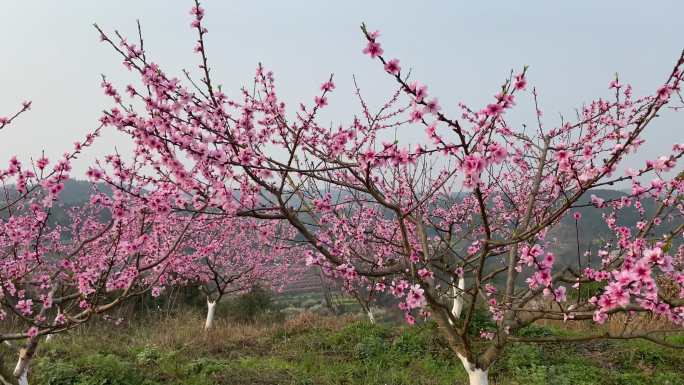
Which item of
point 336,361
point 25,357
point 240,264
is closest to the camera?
point 25,357

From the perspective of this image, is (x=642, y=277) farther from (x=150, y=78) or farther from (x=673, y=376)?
(x=673, y=376)

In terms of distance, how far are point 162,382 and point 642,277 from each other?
634 cm

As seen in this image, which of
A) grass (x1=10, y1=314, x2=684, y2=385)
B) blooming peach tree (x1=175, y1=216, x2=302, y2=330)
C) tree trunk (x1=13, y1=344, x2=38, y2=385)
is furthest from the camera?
blooming peach tree (x1=175, y1=216, x2=302, y2=330)

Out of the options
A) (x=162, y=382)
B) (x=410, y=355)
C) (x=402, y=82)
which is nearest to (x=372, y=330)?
(x=410, y=355)

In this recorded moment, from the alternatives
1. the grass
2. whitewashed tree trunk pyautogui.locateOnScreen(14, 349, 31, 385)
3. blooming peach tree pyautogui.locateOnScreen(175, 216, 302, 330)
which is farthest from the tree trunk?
blooming peach tree pyautogui.locateOnScreen(175, 216, 302, 330)

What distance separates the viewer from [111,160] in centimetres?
409

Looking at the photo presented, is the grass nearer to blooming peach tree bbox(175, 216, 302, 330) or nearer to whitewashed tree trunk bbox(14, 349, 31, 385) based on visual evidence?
whitewashed tree trunk bbox(14, 349, 31, 385)

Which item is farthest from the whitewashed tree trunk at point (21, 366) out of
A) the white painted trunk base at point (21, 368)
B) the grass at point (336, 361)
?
the grass at point (336, 361)

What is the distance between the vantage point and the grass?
6.17m

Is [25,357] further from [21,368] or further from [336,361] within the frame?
[336,361]

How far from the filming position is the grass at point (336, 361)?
20.2 ft

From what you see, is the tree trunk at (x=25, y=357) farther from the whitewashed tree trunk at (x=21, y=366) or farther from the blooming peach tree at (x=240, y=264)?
the blooming peach tree at (x=240, y=264)

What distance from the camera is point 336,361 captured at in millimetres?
7426

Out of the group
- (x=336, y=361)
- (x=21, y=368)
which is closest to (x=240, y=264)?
(x=336, y=361)
